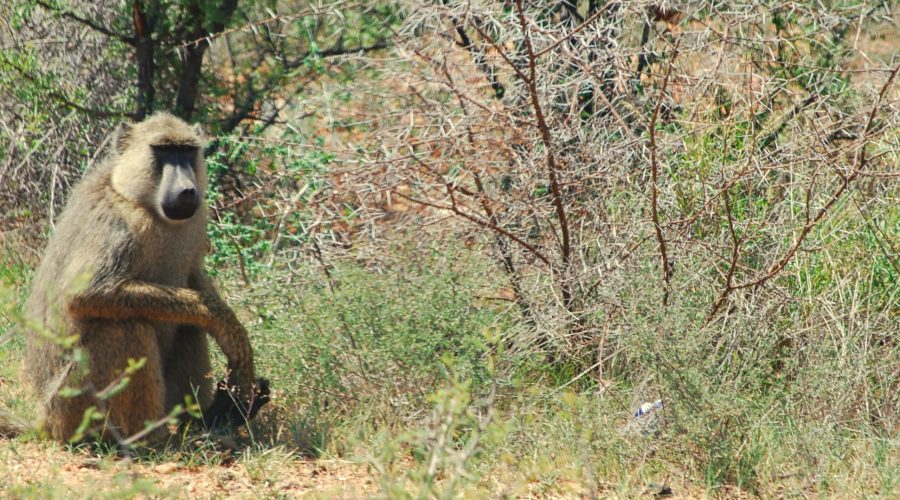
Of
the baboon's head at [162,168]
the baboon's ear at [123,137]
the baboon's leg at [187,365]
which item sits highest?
the baboon's ear at [123,137]

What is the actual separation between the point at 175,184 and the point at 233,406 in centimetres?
100

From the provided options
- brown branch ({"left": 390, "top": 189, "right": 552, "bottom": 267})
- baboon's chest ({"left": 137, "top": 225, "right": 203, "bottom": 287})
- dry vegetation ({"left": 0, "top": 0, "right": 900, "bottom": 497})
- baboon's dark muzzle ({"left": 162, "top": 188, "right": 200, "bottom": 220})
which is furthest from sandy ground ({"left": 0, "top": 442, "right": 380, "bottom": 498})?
brown branch ({"left": 390, "top": 189, "right": 552, "bottom": 267})

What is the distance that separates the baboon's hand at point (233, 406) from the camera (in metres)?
4.62

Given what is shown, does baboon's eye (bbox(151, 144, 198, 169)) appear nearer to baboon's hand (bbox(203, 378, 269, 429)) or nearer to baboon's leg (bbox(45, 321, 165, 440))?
baboon's leg (bbox(45, 321, 165, 440))

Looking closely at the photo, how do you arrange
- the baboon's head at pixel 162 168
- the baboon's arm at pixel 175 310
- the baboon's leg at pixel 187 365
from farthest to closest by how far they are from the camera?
the baboon's leg at pixel 187 365, the baboon's head at pixel 162 168, the baboon's arm at pixel 175 310

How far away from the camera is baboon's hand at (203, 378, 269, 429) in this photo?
15.2ft

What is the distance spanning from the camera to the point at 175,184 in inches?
174

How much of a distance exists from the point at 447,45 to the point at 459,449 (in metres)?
2.09

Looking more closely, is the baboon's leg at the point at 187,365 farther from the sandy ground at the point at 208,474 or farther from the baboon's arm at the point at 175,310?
the sandy ground at the point at 208,474

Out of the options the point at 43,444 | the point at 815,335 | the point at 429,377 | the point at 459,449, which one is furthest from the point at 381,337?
the point at 815,335

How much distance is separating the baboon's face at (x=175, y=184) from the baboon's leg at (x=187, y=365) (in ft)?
2.16

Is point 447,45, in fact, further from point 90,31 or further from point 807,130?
point 90,31

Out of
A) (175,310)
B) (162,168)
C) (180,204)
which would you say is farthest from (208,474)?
(162,168)

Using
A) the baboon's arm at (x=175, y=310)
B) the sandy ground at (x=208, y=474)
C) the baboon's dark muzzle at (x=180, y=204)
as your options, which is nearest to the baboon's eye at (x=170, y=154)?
the baboon's dark muzzle at (x=180, y=204)
